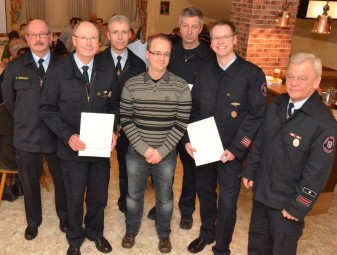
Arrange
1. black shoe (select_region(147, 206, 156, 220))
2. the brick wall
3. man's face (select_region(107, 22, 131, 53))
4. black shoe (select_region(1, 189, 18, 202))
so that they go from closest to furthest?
man's face (select_region(107, 22, 131, 53)) < black shoe (select_region(147, 206, 156, 220)) < black shoe (select_region(1, 189, 18, 202)) < the brick wall

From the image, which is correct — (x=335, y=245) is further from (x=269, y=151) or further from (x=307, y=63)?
(x=307, y=63)

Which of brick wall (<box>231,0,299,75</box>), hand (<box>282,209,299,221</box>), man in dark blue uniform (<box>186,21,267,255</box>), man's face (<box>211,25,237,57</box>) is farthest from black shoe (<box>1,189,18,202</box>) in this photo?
brick wall (<box>231,0,299,75</box>)

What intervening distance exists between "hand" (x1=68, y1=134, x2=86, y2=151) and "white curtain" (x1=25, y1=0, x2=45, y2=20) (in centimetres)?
1015

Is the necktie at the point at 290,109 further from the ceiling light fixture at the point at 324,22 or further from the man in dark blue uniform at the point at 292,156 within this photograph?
the ceiling light fixture at the point at 324,22

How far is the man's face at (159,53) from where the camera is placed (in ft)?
8.52

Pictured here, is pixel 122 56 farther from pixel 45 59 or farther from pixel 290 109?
pixel 290 109

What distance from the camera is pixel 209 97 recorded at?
2.73 metres

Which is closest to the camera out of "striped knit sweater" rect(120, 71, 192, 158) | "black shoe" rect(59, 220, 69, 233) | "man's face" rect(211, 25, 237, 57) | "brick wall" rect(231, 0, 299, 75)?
"man's face" rect(211, 25, 237, 57)

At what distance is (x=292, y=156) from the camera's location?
2215 millimetres

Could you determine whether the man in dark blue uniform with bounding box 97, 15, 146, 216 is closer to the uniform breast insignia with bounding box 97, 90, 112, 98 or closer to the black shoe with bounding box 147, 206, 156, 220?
the uniform breast insignia with bounding box 97, 90, 112, 98

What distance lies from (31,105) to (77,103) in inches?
18.2

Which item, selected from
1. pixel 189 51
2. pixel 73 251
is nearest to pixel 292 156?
pixel 189 51

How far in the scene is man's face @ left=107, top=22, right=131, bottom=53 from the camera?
3.00 m

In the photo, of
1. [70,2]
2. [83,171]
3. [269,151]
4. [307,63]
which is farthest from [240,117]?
[70,2]
